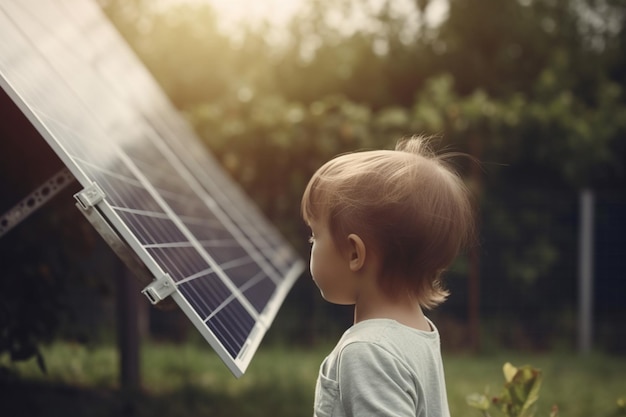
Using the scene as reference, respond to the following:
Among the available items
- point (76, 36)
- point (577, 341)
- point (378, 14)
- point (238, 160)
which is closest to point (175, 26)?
point (378, 14)

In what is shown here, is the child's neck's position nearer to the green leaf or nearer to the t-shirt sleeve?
the t-shirt sleeve

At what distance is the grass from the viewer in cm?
489

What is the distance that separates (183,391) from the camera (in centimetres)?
554

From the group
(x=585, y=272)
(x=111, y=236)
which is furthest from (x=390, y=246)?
(x=585, y=272)

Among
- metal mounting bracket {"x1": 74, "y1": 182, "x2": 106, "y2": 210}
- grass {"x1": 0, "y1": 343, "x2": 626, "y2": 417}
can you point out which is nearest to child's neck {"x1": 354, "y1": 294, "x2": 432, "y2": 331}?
metal mounting bracket {"x1": 74, "y1": 182, "x2": 106, "y2": 210}

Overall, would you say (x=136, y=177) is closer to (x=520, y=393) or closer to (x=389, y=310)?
(x=389, y=310)

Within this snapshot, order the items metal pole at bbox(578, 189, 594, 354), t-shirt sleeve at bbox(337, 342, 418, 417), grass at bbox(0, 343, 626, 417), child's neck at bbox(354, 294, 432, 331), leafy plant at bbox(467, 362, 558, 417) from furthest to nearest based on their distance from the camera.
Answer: metal pole at bbox(578, 189, 594, 354) < grass at bbox(0, 343, 626, 417) < leafy plant at bbox(467, 362, 558, 417) < child's neck at bbox(354, 294, 432, 331) < t-shirt sleeve at bbox(337, 342, 418, 417)

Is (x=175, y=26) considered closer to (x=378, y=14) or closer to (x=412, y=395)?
(x=378, y=14)

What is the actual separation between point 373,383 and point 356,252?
0.37 metres

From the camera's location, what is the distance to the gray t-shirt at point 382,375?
5.65 feet

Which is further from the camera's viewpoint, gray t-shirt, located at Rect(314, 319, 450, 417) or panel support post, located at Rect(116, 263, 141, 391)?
panel support post, located at Rect(116, 263, 141, 391)

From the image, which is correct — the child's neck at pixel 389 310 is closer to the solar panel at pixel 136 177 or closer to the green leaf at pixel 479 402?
the solar panel at pixel 136 177

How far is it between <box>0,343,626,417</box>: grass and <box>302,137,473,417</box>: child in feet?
10.3

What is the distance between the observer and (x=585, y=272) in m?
7.98
